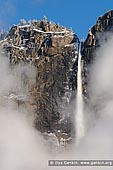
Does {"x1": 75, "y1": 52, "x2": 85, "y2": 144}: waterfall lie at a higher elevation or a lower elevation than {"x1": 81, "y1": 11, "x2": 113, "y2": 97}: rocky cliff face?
Answer: lower

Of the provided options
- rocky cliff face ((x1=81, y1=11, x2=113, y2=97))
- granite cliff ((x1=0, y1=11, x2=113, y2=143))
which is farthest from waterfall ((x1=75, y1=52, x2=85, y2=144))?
rocky cliff face ((x1=81, y1=11, x2=113, y2=97))

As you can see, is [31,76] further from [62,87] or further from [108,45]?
[108,45]

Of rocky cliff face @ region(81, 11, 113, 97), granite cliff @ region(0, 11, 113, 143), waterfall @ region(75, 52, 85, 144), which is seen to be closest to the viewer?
rocky cliff face @ region(81, 11, 113, 97)

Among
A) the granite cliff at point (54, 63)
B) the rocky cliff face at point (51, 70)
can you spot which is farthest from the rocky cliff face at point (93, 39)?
the rocky cliff face at point (51, 70)

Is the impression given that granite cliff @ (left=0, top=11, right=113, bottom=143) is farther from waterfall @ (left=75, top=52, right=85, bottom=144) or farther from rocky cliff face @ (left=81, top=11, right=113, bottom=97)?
waterfall @ (left=75, top=52, right=85, bottom=144)

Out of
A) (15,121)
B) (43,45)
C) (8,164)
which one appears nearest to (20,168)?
(8,164)

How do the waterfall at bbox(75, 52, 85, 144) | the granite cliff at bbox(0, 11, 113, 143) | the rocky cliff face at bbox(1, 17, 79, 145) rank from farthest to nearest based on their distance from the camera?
1. the rocky cliff face at bbox(1, 17, 79, 145)
2. the waterfall at bbox(75, 52, 85, 144)
3. the granite cliff at bbox(0, 11, 113, 143)

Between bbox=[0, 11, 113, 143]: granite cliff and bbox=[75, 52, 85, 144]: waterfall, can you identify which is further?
bbox=[75, 52, 85, 144]: waterfall
